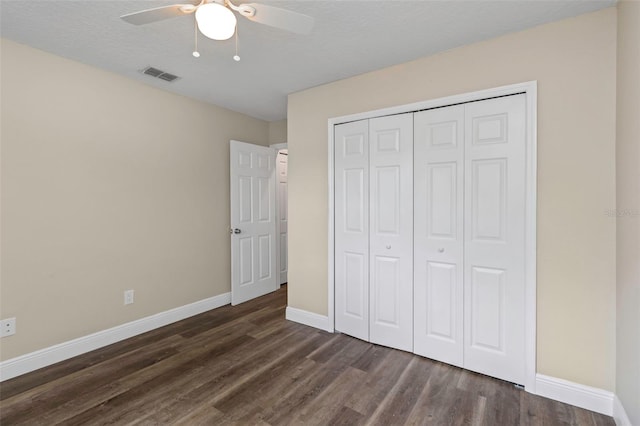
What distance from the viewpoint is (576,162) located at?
193 cm

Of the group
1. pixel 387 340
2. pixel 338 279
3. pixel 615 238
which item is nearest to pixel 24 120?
pixel 338 279

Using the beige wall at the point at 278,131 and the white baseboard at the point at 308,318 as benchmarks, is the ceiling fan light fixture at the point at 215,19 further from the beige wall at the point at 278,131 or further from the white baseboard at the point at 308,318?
the beige wall at the point at 278,131

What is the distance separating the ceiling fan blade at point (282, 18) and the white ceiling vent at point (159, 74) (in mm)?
1692

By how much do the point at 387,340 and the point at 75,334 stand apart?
8.86 feet

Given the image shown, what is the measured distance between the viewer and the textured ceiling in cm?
186

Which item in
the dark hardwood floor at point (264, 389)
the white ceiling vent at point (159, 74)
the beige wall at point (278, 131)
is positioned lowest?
the dark hardwood floor at point (264, 389)

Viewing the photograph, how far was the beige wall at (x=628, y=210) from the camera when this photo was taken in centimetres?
150

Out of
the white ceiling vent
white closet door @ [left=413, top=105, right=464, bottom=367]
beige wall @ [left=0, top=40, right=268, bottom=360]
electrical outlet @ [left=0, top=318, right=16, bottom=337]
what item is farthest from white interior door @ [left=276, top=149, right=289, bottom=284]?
electrical outlet @ [left=0, top=318, right=16, bottom=337]

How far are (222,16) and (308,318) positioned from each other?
8.97ft

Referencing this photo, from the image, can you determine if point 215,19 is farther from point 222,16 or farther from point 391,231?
point 391,231

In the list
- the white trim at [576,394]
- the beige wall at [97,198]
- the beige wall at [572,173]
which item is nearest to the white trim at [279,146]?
the beige wall at [97,198]

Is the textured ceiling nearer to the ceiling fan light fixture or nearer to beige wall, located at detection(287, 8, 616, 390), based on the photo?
beige wall, located at detection(287, 8, 616, 390)

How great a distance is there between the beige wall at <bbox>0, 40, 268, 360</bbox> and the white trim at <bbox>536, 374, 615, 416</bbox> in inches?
130

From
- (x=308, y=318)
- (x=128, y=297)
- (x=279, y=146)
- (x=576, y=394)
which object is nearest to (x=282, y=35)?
(x=279, y=146)
